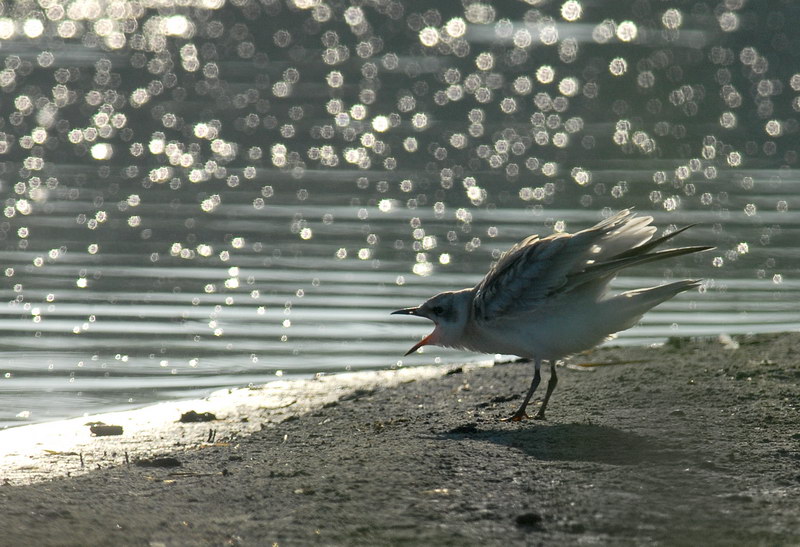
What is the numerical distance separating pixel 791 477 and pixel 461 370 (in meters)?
4.26

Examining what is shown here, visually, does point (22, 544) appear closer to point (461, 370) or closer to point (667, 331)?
point (461, 370)

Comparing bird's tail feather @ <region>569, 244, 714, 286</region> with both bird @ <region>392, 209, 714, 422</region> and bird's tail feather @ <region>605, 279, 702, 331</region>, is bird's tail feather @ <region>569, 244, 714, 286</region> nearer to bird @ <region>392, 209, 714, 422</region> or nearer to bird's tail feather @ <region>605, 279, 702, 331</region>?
bird @ <region>392, 209, 714, 422</region>

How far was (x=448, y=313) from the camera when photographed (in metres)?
9.11

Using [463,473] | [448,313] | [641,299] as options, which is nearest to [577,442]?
[463,473]

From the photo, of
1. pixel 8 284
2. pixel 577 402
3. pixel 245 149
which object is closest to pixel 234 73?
pixel 245 149

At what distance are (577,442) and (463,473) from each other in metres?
1.02

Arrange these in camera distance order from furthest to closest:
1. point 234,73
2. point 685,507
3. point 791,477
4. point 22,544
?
point 234,73 < point 791,477 < point 685,507 < point 22,544

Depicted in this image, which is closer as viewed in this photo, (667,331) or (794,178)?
(667,331)

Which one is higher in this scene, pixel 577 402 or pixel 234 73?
pixel 234 73

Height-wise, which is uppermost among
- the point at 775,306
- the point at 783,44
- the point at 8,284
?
the point at 783,44

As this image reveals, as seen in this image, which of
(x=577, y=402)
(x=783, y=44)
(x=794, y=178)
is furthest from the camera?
(x=783, y=44)

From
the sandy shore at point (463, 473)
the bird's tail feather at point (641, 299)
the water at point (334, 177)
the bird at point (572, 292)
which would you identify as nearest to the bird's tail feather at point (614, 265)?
the bird at point (572, 292)

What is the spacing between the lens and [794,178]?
1989 centimetres

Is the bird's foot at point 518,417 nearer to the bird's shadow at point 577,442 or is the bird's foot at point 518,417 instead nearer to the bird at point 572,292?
the bird at point 572,292
